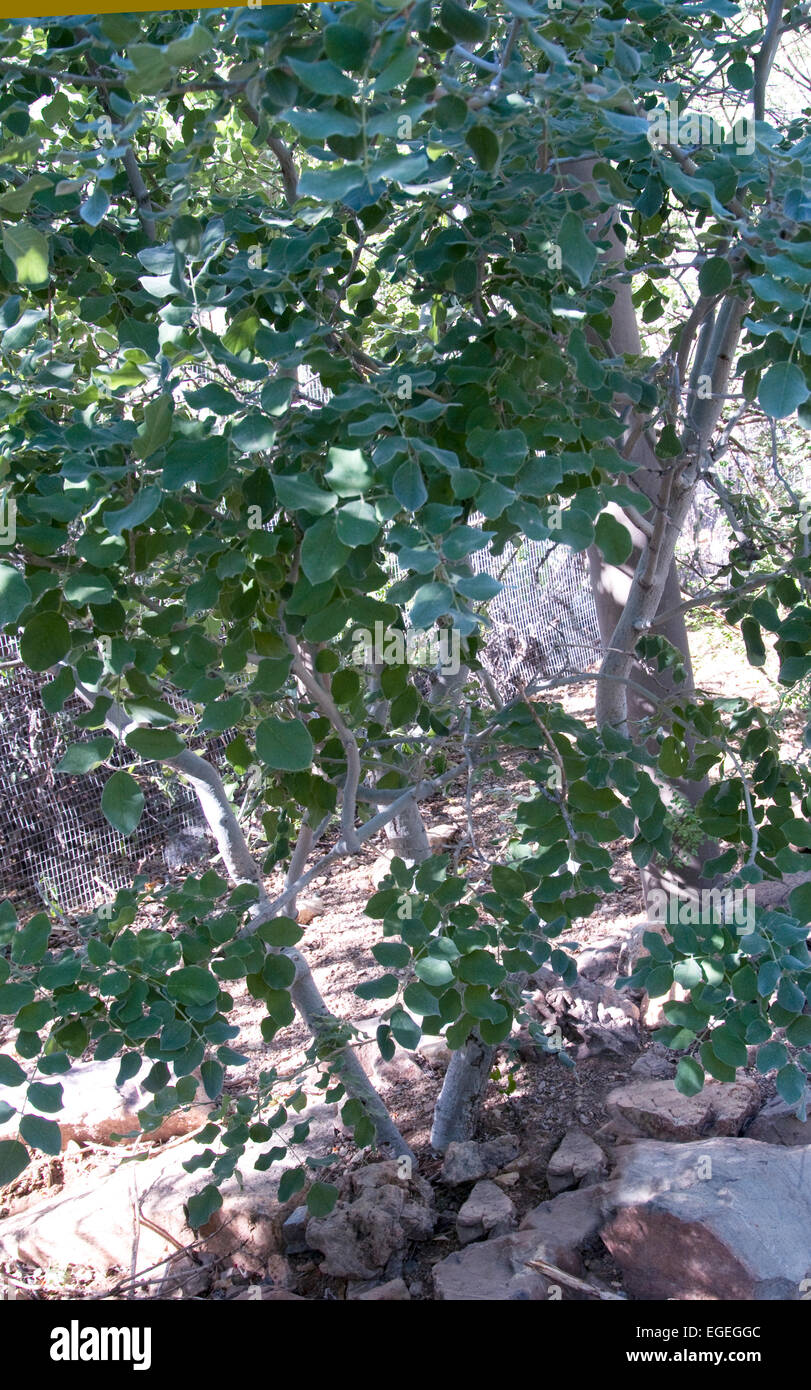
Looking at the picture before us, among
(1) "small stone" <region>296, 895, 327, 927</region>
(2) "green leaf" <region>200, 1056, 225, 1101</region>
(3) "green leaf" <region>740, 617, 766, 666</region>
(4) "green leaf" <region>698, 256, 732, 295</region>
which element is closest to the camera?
(4) "green leaf" <region>698, 256, 732, 295</region>

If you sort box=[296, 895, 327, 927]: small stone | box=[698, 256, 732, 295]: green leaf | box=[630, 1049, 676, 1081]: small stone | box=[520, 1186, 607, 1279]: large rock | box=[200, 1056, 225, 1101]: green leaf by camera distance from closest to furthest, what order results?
box=[698, 256, 732, 295]: green leaf, box=[200, 1056, 225, 1101]: green leaf, box=[520, 1186, 607, 1279]: large rock, box=[630, 1049, 676, 1081]: small stone, box=[296, 895, 327, 927]: small stone

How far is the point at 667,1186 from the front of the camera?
2.07 m

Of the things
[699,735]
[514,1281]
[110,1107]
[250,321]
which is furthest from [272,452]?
[110,1107]

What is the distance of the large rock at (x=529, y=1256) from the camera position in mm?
1941

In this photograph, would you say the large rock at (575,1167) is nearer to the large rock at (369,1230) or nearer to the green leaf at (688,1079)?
the large rock at (369,1230)

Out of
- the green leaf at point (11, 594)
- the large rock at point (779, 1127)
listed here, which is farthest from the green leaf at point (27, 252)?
the large rock at point (779, 1127)

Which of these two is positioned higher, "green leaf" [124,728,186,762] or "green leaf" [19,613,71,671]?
"green leaf" [19,613,71,671]

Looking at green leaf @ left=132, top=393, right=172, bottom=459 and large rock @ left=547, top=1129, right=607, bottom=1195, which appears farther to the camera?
large rock @ left=547, top=1129, right=607, bottom=1195

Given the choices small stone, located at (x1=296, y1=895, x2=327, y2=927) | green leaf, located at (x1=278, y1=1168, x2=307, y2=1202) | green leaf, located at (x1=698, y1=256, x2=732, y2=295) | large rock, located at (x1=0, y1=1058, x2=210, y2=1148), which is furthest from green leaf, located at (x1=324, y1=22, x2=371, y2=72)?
small stone, located at (x1=296, y1=895, x2=327, y2=927)

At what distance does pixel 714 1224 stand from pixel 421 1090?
1.18 meters

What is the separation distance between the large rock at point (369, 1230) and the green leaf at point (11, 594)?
1548 millimetres

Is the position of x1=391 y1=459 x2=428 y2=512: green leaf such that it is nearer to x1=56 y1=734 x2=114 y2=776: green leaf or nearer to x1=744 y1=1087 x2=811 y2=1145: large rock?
x1=56 y1=734 x2=114 y2=776: green leaf

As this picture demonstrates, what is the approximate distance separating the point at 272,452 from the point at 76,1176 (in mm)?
2291

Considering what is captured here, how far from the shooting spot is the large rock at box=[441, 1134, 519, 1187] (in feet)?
7.98
